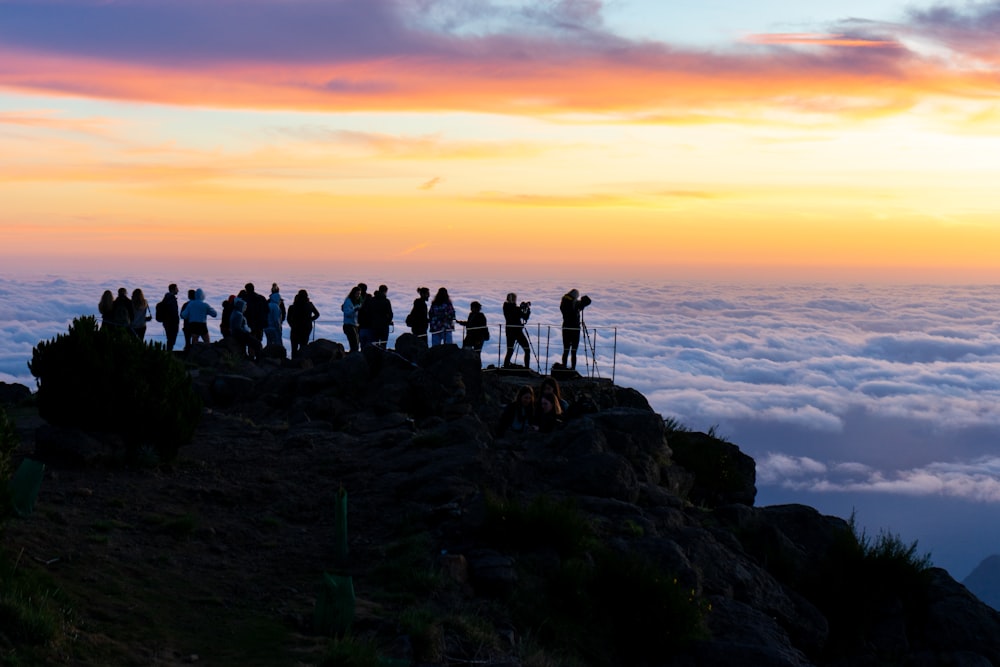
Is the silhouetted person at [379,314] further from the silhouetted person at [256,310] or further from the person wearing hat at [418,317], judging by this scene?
the silhouetted person at [256,310]

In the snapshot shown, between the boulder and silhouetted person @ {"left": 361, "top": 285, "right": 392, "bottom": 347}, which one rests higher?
silhouetted person @ {"left": 361, "top": 285, "right": 392, "bottom": 347}

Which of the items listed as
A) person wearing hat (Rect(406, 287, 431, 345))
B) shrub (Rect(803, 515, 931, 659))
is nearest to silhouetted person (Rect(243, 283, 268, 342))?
person wearing hat (Rect(406, 287, 431, 345))

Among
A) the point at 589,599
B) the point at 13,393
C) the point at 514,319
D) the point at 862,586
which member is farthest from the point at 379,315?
the point at 589,599

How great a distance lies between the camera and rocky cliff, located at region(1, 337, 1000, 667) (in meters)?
10.1

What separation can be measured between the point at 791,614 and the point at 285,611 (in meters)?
6.73

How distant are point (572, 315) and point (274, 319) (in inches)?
343

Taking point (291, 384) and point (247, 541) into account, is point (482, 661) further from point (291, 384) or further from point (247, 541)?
point (291, 384)

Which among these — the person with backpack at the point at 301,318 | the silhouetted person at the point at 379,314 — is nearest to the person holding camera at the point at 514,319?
the silhouetted person at the point at 379,314

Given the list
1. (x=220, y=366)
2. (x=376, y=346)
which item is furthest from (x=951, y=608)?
(x=220, y=366)

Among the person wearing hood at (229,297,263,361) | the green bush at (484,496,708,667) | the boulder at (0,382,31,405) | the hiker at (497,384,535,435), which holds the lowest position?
the green bush at (484,496,708,667)

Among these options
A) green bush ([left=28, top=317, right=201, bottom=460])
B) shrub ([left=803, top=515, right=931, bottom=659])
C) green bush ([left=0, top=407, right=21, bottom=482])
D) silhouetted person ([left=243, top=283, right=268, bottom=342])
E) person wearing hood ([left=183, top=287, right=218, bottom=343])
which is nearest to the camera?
green bush ([left=0, top=407, right=21, bottom=482])

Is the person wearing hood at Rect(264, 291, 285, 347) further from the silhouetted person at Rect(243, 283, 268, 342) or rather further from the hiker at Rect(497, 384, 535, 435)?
the hiker at Rect(497, 384, 535, 435)

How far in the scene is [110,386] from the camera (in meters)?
13.2

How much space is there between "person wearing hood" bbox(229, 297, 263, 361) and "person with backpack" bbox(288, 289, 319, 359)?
3.37 feet
